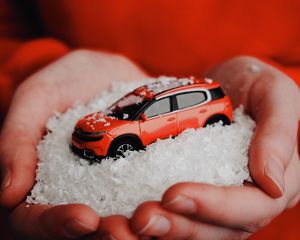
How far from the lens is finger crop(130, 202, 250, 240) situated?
67 cm

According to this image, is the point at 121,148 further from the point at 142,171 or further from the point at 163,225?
the point at 163,225

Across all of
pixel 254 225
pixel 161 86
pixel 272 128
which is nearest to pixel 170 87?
pixel 161 86

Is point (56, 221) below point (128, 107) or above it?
below

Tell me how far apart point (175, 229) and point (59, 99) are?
1.91 ft

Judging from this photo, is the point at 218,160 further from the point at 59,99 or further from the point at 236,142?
the point at 59,99

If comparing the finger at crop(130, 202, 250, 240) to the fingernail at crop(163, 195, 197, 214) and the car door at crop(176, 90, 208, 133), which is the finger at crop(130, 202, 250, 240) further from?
the car door at crop(176, 90, 208, 133)

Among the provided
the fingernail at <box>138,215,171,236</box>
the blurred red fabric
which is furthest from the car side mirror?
the blurred red fabric

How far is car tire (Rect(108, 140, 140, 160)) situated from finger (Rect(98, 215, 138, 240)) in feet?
0.58

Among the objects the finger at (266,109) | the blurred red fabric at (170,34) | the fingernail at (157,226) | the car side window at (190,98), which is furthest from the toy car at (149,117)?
the blurred red fabric at (170,34)

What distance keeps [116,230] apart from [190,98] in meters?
0.36

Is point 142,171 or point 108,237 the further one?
point 142,171

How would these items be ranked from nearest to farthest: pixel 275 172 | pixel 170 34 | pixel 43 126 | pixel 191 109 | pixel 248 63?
1. pixel 275 172
2. pixel 191 109
3. pixel 43 126
4. pixel 248 63
5. pixel 170 34

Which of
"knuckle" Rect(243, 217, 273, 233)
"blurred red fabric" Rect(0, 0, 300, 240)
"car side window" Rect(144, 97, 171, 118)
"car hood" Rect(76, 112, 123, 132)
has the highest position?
"blurred red fabric" Rect(0, 0, 300, 240)

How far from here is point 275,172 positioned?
31.9 inches
